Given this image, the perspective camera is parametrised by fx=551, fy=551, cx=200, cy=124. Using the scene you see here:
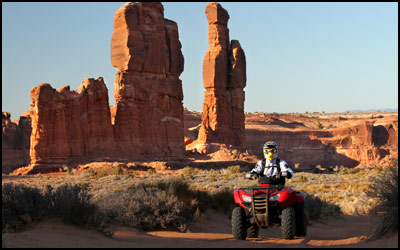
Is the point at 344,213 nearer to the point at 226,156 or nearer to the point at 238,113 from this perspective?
the point at 226,156

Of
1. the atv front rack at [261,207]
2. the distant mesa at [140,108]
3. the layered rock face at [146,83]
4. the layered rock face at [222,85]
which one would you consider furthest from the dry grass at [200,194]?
the layered rock face at [222,85]

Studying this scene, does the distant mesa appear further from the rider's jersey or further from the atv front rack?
the atv front rack

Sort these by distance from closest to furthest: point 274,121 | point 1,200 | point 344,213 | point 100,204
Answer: point 1,200 < point 100,204 < point 344,213 < point 274,121

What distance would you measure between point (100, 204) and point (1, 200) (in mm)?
2936

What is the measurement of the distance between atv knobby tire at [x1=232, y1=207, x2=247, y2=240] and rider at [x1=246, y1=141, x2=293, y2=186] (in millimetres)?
651

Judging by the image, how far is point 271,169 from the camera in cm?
995

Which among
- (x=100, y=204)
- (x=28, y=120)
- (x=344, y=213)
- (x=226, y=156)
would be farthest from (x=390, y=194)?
(x=28, y=120)

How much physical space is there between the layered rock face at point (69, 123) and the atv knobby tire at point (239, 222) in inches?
1052

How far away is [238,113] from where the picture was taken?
52.7 metres

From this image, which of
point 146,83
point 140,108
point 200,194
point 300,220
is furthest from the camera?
point 146,83

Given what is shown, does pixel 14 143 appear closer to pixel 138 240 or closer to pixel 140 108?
pixel 140 108

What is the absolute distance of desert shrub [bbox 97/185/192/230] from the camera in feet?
39.4

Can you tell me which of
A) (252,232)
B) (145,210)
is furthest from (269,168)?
(145,210)

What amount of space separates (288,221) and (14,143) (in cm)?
4571
